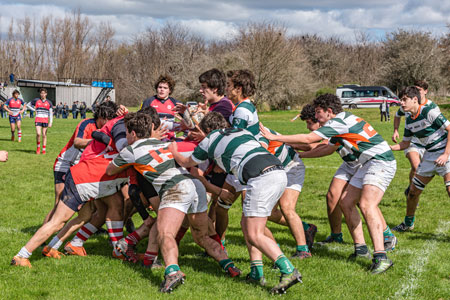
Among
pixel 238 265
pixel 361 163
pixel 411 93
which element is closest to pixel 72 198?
pixel 238 265

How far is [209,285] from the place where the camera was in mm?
4809

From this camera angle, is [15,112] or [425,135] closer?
[425,135]

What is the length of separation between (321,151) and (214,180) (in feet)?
4.79

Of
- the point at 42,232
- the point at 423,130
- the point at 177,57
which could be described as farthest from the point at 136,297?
the point at 177,57

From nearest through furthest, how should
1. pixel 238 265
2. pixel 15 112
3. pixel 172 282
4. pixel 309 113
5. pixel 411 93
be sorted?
pixel 172 282 < pixel 238 265 < pixel 309 113 < pixel 411 93 < pixel 15 112

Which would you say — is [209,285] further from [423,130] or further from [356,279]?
[423,130]

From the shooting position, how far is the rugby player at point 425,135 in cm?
680

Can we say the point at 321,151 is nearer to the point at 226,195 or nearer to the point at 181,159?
the point at 226,195

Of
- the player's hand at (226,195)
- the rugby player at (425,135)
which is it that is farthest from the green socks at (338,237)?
the player's hand at (226,195)

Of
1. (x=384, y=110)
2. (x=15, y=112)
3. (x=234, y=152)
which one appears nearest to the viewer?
(x=234, y=152)

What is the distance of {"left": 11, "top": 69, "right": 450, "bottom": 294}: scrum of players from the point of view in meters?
4.61

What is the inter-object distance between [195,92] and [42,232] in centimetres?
5326

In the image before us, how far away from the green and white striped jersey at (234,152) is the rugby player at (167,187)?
36 cm

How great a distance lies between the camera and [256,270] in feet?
15.9
